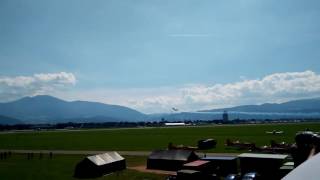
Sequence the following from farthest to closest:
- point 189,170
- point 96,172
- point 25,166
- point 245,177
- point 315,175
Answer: point 25,166 → point 96,172 → point 189,170 → point 245,177 → point 315,175

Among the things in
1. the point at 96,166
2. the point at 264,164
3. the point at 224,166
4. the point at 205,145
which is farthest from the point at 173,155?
the point at 205,145

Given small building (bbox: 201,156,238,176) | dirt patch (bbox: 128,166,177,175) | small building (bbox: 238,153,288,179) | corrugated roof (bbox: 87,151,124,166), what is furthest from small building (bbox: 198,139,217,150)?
small building (bbox: 238,153,288,179)

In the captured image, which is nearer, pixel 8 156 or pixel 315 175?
pixel 315 175

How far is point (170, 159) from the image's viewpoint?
46.6m

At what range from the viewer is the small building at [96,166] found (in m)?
43.8

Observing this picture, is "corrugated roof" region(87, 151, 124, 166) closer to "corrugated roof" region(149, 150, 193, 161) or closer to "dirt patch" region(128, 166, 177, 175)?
"dirt patch" region(128, 166, 177, 175)

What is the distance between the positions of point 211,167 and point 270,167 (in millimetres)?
5894

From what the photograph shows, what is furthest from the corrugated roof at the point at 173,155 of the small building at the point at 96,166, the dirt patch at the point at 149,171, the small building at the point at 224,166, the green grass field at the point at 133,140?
the green grass field at the point at 133,140

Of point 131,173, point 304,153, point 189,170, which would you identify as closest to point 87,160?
point 131,173

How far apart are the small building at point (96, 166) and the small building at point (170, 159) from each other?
4.37m

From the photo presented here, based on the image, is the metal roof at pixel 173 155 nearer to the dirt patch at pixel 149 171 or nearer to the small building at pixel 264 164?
the dirt patch at pixel 149 171

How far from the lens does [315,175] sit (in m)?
9.25

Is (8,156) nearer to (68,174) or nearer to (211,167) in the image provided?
(68,174)

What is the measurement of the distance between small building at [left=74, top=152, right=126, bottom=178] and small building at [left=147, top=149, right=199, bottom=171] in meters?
4.37
